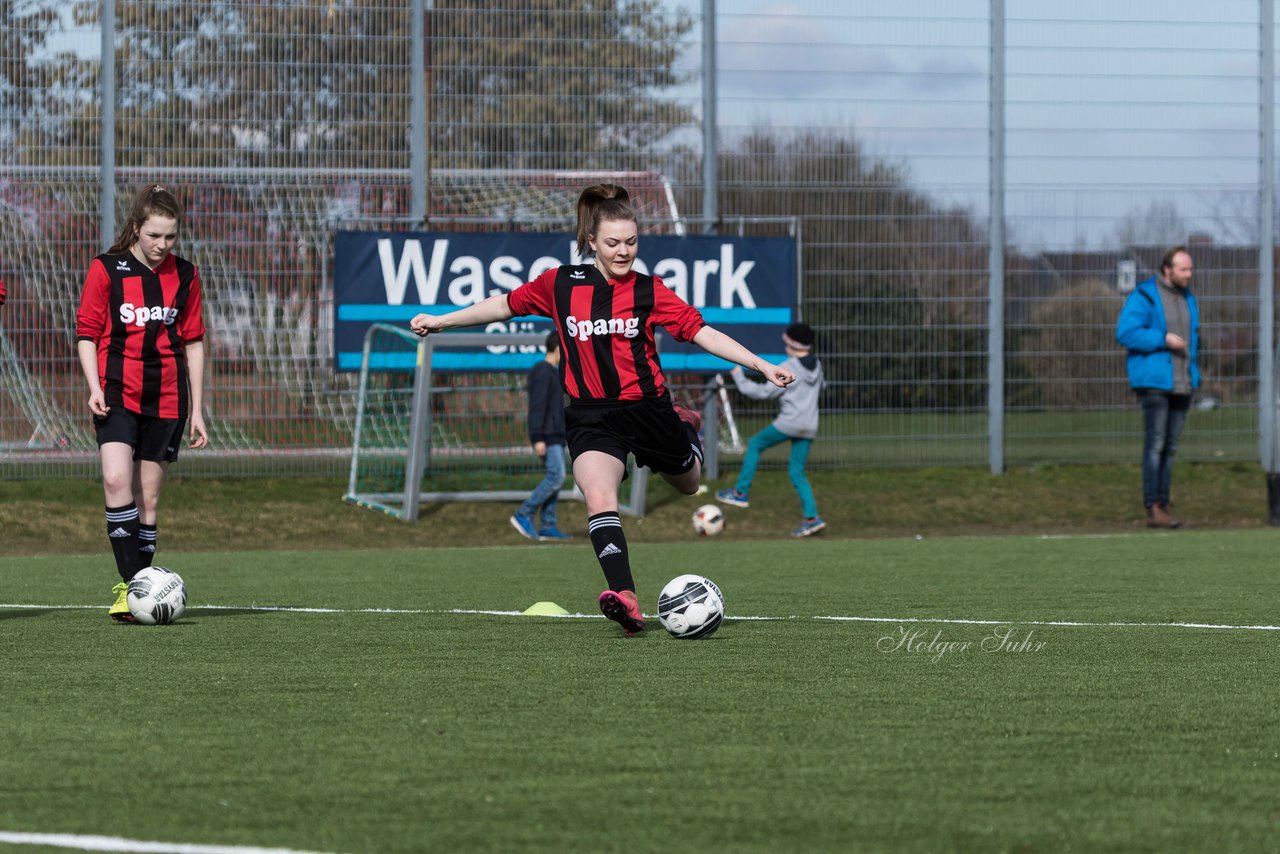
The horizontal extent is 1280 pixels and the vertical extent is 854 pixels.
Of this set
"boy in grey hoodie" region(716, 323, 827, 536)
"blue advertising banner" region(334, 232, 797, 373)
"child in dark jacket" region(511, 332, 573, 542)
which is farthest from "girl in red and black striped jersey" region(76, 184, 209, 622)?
"blue advertising banner" region(334, 232, 797, 373)

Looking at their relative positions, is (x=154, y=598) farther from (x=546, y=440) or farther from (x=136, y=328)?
(x=546, y=440)

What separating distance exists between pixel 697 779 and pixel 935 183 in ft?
42.5

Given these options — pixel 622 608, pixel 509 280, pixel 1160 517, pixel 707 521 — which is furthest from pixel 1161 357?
pixel 622 608

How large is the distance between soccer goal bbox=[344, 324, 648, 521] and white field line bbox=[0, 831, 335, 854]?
438 inches

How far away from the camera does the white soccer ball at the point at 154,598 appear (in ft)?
22.7

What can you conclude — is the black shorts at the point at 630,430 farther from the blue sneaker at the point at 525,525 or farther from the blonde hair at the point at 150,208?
the blue sneaker at the point at 525,525

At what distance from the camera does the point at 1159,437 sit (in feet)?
44.7

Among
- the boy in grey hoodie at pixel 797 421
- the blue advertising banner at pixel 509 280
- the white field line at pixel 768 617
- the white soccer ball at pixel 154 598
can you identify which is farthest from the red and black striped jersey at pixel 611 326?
the blue advertising banner at pixel 509 280

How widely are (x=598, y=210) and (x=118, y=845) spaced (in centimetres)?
383

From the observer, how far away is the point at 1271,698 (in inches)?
195

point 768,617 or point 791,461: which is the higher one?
point 791,461

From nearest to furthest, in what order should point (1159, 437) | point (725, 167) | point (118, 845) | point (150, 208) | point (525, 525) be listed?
point (118, 845)
point (150, 208)
point (525, 525)
point (1159, 437)
point (725, 167)

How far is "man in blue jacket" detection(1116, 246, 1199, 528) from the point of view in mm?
13562

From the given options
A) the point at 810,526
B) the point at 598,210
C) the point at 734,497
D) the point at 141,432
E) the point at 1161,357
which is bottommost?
the point at 810,526
